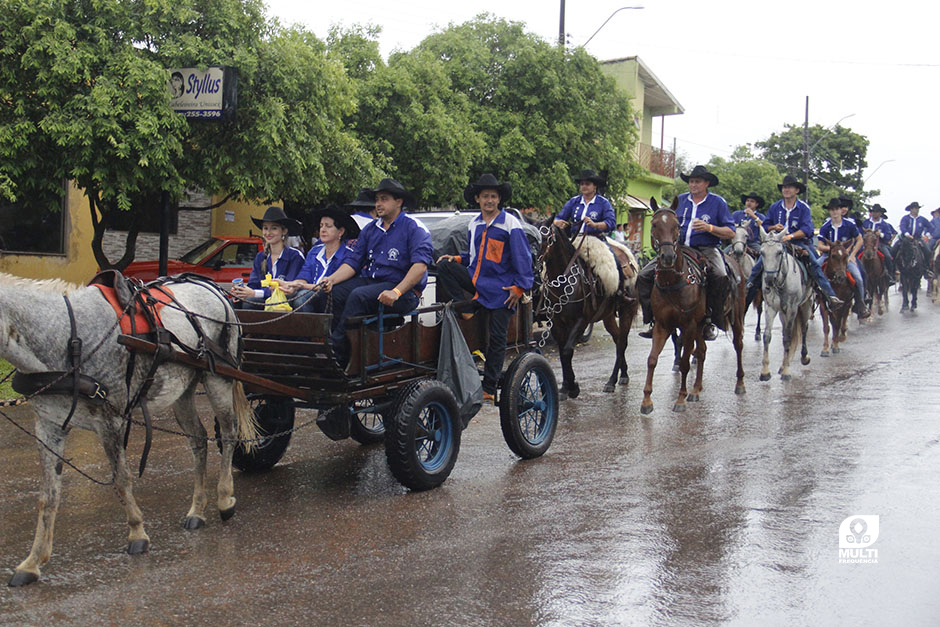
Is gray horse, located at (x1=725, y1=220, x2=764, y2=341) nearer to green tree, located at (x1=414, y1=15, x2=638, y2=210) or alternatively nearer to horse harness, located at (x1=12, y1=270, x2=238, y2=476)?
green tree, located at (x1=414, y1=15, x2=638, y2=210)

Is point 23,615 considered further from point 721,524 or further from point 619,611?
point 721,524

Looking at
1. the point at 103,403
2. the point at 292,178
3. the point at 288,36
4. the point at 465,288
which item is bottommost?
the point at 103,403

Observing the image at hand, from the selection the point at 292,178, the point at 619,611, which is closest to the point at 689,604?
the point at 619,611

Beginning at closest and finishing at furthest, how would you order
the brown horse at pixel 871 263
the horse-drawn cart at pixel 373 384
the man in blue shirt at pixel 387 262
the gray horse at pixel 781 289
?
1. the horse-drawn cart at pixel 373 384
2. the man in blue shirt at pixel 387 262
3. the gray horse at pixel 781 289
4. the brown horse at pixel 871 263

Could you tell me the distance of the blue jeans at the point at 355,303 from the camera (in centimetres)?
654

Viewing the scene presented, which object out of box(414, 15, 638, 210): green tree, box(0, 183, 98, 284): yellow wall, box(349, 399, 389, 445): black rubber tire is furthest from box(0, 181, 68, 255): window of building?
box(349, 399, 389, 445): black rubber tire

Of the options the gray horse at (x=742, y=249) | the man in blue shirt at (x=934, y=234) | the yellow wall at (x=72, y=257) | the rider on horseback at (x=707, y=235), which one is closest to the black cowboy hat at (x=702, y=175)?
the rider on horseback at (x=707, y=235)

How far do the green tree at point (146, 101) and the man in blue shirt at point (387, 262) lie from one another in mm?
6015

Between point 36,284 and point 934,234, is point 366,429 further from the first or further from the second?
point 934,234

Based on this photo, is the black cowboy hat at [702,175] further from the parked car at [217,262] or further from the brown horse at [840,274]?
the parked car at [217,262]

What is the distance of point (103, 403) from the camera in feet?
17.2

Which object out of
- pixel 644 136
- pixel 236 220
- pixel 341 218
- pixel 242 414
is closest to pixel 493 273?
pixel 341 218

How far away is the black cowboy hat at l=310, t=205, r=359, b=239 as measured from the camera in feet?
25.3

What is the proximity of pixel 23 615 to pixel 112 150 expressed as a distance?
8875 mm
